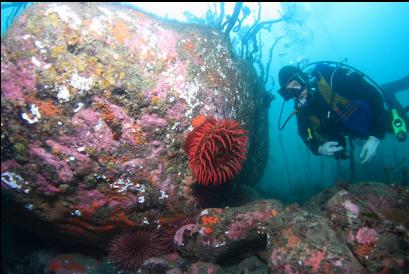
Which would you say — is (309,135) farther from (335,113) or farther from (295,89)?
(295,89)

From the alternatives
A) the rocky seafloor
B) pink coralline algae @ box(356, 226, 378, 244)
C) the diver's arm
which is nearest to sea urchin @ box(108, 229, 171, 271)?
the rocky seafloor

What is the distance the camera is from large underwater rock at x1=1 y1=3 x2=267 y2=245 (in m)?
3.80

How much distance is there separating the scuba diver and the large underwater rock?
2.87 m

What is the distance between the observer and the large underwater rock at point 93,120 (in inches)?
150

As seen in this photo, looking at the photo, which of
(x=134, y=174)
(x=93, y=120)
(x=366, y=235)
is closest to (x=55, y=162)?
(x=93, y=120)

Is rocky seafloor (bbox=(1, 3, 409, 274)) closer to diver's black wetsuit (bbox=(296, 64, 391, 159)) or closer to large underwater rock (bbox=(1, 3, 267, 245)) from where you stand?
large underwater rock (bbox=(1, 3, 267, 245))

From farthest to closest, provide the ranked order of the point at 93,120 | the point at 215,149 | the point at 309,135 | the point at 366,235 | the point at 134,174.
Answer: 1. the point at 309,135
2. the point at 134,174
3. the point at 215,149
4. the point at 93,120
5. the point at 366,235

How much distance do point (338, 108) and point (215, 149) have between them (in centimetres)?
379

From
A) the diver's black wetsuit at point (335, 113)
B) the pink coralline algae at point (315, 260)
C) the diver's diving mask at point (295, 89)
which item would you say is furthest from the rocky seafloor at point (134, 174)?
the diver's diving mask at point (295, 89)

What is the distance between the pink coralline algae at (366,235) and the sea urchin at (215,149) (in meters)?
1.87

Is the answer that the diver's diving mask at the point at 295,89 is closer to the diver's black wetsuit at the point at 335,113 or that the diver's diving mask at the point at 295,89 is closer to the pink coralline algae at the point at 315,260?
the diver's black wetsuit at the point at 335,113

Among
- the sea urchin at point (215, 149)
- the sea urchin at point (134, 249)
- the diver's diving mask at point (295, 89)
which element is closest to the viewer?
the sea urchin at point (215, 149)

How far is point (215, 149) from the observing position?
413 cm

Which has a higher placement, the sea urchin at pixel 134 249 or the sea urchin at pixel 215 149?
the sea urchin at pixel 215 149
